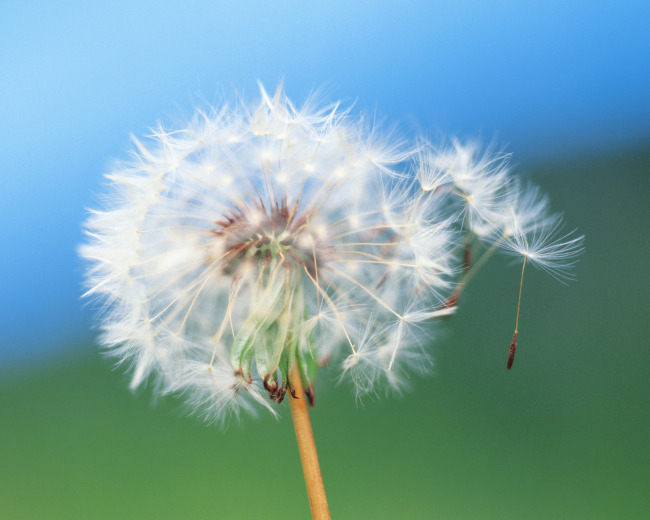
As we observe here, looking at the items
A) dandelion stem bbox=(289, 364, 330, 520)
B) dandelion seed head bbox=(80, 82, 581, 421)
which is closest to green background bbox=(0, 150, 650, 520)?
dandelion seed head bbox=(80, 82, 581, 421)

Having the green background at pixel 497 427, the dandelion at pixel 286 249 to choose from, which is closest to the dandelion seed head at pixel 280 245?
the dandelion at pixel 286 249

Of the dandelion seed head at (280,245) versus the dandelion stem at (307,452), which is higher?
the dandelion seed head at (280,245)

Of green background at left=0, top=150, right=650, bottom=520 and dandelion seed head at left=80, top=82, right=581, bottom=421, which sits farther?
green background at left=0, top=150, right=650, bottom=520

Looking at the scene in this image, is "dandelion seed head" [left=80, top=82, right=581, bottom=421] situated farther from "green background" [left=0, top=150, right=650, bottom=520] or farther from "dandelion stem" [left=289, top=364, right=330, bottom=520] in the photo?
"green background" [left=0, top=150, right=650, bottom=520]

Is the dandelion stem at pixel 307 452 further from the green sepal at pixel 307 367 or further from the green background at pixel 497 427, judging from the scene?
the green background at pixel 497 427

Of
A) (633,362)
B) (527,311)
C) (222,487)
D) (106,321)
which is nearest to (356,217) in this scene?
(106,321)

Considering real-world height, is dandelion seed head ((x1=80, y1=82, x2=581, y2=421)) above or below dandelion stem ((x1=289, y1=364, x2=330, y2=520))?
above

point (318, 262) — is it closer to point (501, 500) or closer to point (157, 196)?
point (157, 196)

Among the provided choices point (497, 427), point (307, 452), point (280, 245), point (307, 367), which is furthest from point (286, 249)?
point (497, 427)
